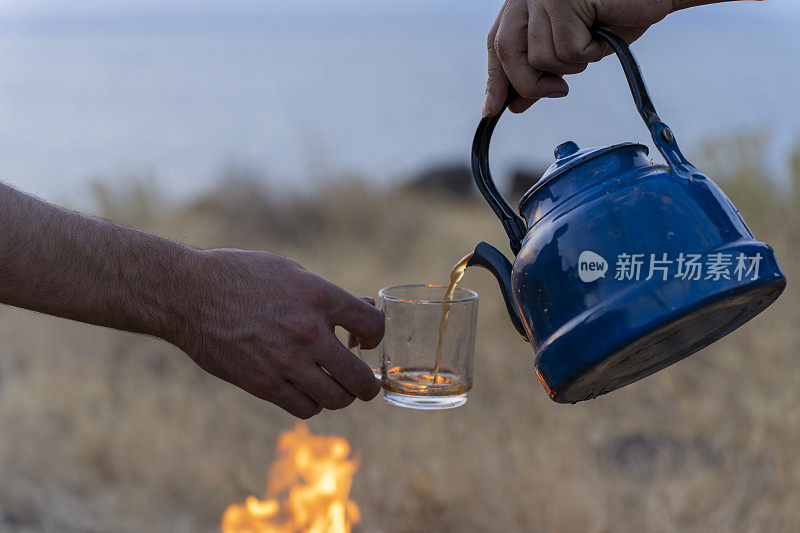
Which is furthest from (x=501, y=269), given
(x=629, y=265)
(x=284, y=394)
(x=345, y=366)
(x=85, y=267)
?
(x=85, y=267)

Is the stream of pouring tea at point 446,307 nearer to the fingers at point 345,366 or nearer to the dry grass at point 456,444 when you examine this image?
the fingers at point 345,366

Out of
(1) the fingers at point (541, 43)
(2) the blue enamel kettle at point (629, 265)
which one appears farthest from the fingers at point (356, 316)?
(1) the fingers at point (541, 43)

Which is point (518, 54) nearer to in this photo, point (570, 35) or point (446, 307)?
point (570, 35)

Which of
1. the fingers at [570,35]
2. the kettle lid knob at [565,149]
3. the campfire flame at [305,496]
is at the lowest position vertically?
the campfire flame at [305,496]

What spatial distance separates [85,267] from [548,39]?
3.37 feet

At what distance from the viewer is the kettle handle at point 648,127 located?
1294 mm

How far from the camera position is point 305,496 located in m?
2.73

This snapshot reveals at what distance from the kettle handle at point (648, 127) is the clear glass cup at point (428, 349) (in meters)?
0.19

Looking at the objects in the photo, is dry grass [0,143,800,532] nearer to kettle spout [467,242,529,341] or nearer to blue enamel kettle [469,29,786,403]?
kettle spout [467,242,529,341]

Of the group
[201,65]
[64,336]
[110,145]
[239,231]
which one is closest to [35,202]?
[64,336]

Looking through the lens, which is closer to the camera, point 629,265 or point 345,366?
point 629,265

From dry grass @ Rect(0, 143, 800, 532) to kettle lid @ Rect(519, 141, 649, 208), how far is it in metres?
1.75

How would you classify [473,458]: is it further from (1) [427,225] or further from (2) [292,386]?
(1) [427,225]

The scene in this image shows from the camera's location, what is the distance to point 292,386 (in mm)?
1724
